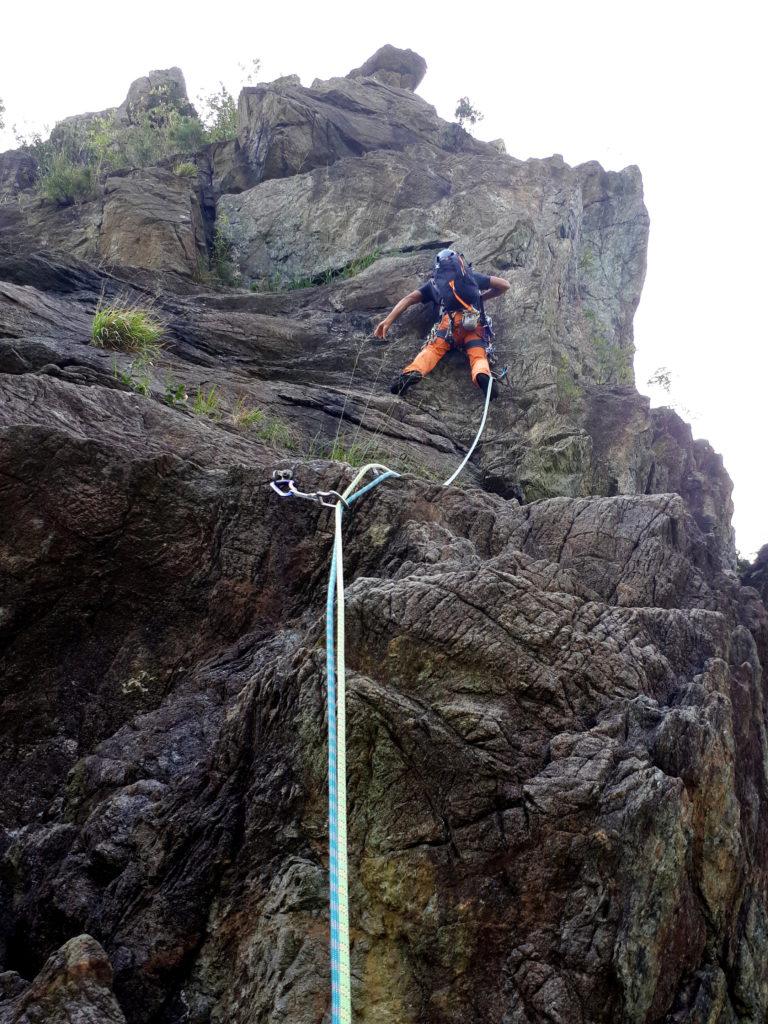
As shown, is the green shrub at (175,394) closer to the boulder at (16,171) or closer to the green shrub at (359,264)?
the green shrub at (359,264)

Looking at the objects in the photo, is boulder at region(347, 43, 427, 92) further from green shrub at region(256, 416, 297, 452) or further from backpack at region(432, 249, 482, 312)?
green shrub at region(256, 416, 297, 452)

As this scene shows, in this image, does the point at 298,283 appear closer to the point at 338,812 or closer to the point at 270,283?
the point at 270,283

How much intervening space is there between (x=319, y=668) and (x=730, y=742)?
208 centimetres

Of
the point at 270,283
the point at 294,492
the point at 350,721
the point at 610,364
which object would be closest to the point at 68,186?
the point at 270,283

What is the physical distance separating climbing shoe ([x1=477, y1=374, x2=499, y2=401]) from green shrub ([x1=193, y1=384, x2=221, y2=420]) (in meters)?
3.40

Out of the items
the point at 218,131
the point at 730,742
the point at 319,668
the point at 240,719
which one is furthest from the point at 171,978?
the point at 218,131

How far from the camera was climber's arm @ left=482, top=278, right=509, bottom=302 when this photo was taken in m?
11.8

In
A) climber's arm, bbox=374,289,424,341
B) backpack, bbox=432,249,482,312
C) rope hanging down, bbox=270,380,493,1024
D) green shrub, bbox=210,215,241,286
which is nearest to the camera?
rope hanging down, bbox=270,380,493,1024

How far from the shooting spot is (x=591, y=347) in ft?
45.9

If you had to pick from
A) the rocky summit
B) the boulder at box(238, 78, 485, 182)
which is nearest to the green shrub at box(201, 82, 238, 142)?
the boulder at box(238, 78, 485, 182)

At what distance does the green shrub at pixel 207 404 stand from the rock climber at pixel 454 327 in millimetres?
2780

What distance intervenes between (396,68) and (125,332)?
15859mm

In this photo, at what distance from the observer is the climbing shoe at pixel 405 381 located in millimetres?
10797

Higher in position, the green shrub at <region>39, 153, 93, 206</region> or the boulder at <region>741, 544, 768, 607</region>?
the green shrub at <region>39, 153, 93, 206</region>
